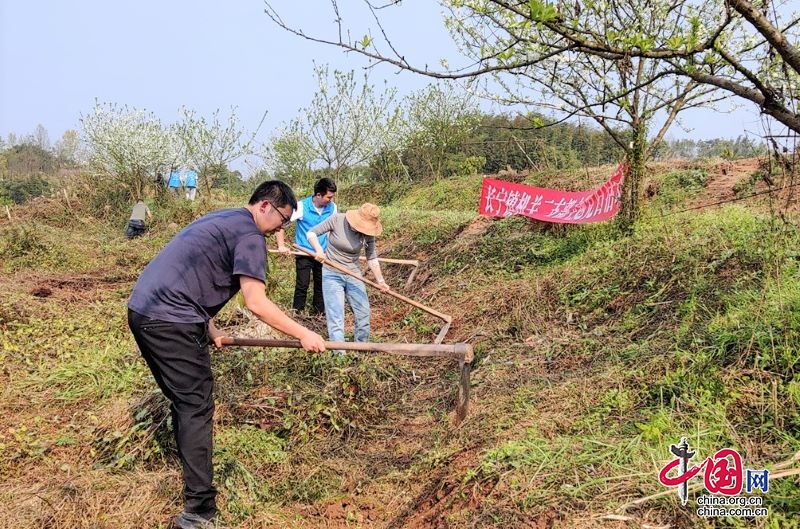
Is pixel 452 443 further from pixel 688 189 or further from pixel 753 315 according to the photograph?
pixel 688 189

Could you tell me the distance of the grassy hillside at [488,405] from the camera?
2768 millimetres

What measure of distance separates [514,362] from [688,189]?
5615 mm

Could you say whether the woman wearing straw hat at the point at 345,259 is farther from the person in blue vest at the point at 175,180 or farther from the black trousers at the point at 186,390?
the person in blue vest at the point at 175,180

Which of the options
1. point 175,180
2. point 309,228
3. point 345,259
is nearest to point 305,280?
point 309,228

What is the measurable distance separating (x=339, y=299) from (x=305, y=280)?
145 cm

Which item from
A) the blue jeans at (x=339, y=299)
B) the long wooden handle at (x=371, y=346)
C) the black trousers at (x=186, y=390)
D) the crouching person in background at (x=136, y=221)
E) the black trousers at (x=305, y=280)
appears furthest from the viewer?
the crouching person in background at (x=136, y=221)

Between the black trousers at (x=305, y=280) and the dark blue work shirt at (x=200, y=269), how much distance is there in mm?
3435

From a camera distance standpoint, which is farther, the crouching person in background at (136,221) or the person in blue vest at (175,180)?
the person in blue vest at (175,180)

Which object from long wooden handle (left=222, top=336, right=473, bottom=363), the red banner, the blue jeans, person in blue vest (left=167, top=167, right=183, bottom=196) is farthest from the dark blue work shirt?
person in blue vest (left=167, top=167, right=183, bottom=196)

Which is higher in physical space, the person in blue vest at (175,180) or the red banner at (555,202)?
the person in blue vest at (175,180)

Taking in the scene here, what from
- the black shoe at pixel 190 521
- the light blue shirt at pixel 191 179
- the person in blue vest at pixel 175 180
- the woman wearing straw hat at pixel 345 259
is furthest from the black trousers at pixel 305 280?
the person in blue vest at pixel 175 180

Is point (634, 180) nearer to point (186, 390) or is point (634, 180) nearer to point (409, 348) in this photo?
point (409, 348)

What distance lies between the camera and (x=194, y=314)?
2.83 m

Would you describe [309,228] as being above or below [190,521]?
above
